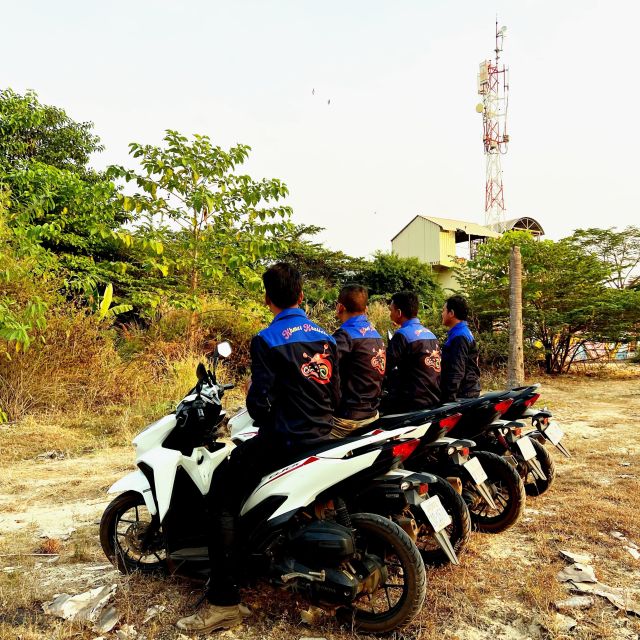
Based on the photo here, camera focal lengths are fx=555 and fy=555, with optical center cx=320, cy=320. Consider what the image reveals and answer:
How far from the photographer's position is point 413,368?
4152 mm

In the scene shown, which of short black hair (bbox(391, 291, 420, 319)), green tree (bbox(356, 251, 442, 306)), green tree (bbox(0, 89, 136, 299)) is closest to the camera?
short black hair (bbox(391, 291, 420, 319))

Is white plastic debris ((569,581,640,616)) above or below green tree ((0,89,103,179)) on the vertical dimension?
below

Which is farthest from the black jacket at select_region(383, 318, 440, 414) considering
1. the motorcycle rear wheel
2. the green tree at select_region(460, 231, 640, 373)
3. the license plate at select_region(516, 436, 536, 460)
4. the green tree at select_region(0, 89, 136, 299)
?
the green tree at select_region(460, 231, 640, 373)

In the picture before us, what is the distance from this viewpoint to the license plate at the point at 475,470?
3.39 m

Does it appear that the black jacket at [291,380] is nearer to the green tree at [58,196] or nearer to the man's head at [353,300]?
the man's head at [353,300]

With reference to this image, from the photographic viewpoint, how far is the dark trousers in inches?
104

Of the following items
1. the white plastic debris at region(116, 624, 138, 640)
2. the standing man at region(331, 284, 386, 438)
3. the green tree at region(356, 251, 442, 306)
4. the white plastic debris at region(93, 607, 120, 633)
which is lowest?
the white plastic debris at region(116, 624, 138, 640)

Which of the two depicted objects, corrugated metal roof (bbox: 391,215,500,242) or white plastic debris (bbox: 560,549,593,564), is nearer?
white plastic debris (bbox: 560,549,593,564)

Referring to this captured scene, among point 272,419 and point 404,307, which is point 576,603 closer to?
point 272,419

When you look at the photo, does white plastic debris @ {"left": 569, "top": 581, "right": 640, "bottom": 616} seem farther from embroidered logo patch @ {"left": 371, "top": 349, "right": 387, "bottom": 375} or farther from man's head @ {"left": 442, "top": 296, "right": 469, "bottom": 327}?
man's head @ {"left": 442, "top": 296, "right": 469, "bottom": 327}

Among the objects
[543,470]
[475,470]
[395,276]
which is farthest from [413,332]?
[395,276]

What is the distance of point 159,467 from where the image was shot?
9.67 ft

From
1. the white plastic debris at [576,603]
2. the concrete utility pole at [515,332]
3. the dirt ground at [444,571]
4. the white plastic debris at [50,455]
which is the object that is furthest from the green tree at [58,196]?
the white plastic debris at [576,603]

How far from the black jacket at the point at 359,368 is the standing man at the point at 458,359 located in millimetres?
1092
